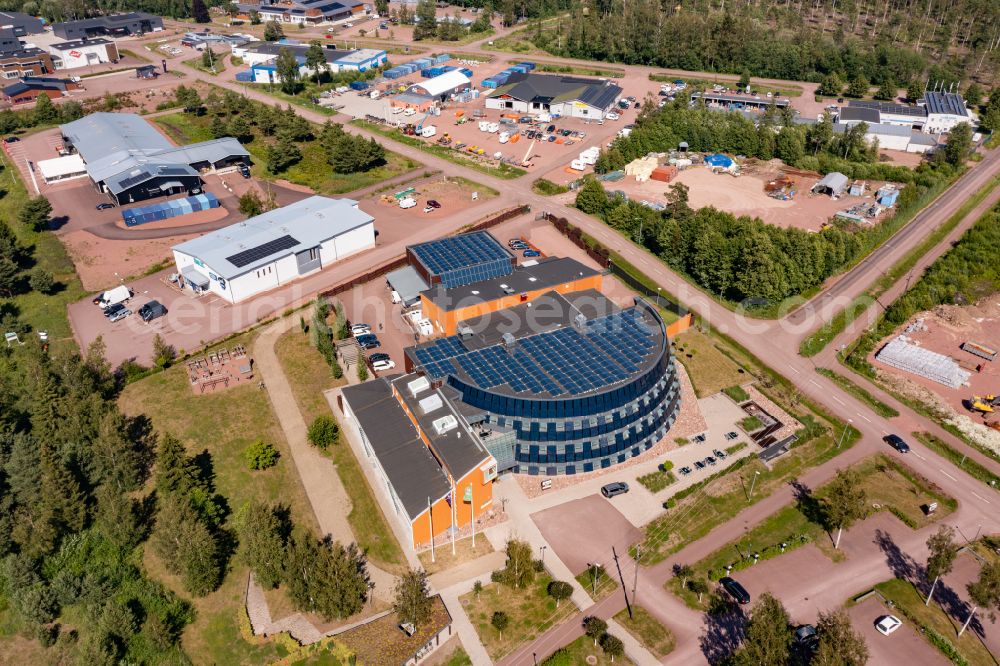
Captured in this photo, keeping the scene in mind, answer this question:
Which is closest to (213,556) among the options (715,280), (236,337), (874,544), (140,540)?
(140,540)

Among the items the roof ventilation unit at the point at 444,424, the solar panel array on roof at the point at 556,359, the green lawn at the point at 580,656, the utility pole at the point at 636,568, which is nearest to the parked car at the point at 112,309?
the solar panel array on roof at the point at 556,359

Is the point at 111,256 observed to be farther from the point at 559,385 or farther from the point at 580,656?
the point at 580,656

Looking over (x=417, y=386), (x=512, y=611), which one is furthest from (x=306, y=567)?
(x=417, y=386)

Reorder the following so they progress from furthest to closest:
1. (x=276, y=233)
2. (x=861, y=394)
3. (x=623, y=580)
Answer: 1. (x=276, y=233)
2. (x=861, y=394)
3. (x=623, y=580)

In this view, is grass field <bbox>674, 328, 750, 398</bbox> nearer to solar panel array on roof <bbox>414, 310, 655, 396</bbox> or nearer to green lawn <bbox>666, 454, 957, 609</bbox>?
solar panel array on roof <bbox>414, 310, 655, 396</bbox>

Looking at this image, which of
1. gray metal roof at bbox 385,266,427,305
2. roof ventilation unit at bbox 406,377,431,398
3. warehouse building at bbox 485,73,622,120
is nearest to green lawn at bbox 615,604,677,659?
roof ventilation unit at bbox 406,377,431,398

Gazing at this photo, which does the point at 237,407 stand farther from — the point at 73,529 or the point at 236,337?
the point at 73,529
